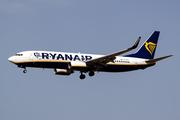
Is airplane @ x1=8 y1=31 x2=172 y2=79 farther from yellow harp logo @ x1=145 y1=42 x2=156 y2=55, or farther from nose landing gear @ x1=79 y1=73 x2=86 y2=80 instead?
yellow harp logo @ x1=145 y1=42 x2=156 y2=55

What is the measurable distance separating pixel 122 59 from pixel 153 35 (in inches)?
426

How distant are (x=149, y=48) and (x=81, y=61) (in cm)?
1736

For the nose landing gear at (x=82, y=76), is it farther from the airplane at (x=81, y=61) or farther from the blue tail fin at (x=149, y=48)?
the blue tail fin at (x=149, y=48)

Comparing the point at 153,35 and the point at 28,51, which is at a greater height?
the point at 153,35

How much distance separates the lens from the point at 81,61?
63.1 metres

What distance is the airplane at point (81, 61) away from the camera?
60.2 meters

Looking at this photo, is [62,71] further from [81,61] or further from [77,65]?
[77,65]

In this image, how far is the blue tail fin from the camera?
231ft

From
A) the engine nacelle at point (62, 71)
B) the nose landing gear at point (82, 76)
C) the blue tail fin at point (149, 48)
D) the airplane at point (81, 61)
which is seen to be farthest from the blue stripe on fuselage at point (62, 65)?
the blue tail fin at point (149, 48)

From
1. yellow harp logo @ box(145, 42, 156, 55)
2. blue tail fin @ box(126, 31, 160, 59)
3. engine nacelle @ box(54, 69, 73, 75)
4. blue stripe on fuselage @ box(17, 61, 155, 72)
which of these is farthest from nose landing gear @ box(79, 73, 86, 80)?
yellow harp logo @ box(145, 42, 156, 55)

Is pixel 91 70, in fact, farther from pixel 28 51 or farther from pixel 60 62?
pixel 28 51

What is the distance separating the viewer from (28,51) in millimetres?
61219

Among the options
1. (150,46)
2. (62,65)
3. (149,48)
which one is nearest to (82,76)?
(62,65)

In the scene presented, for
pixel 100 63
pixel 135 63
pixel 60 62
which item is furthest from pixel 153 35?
pixel 60 62
